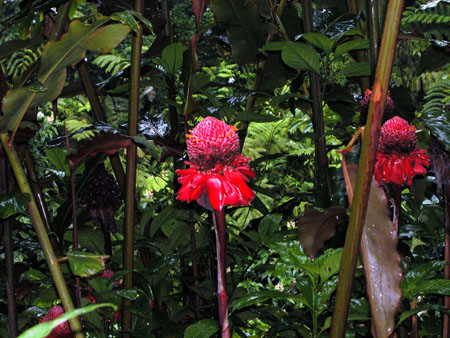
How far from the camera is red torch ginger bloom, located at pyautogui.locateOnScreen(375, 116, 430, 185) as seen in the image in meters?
0.65

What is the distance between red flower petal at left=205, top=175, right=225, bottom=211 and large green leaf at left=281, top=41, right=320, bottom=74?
32 cm

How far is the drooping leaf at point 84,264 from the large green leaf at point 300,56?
0.43 metres

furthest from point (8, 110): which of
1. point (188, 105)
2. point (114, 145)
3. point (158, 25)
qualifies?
point (158, 25)

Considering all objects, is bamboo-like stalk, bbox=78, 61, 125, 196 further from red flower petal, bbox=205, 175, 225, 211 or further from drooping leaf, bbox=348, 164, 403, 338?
drooping leaf, bbox=348, 164, 403, 338

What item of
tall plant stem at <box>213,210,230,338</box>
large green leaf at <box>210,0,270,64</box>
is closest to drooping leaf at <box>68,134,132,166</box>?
tall plant stem at <box>213,210,230,338</box>

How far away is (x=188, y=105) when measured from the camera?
843 mm

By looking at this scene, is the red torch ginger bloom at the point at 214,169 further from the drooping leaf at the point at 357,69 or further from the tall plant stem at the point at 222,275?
the drooping leaf at the point at 357,69

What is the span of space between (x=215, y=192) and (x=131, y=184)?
0.82 feet

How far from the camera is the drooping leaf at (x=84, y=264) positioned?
1.79 feet

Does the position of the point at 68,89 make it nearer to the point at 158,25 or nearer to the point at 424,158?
the point at 158,25

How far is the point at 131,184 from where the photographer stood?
0.74m

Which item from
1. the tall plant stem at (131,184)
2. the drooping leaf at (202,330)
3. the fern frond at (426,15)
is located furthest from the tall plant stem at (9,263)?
the fern frond at (426,15)

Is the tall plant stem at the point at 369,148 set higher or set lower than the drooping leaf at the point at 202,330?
higher

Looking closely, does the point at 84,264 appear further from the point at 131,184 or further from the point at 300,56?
the point at 300,56
